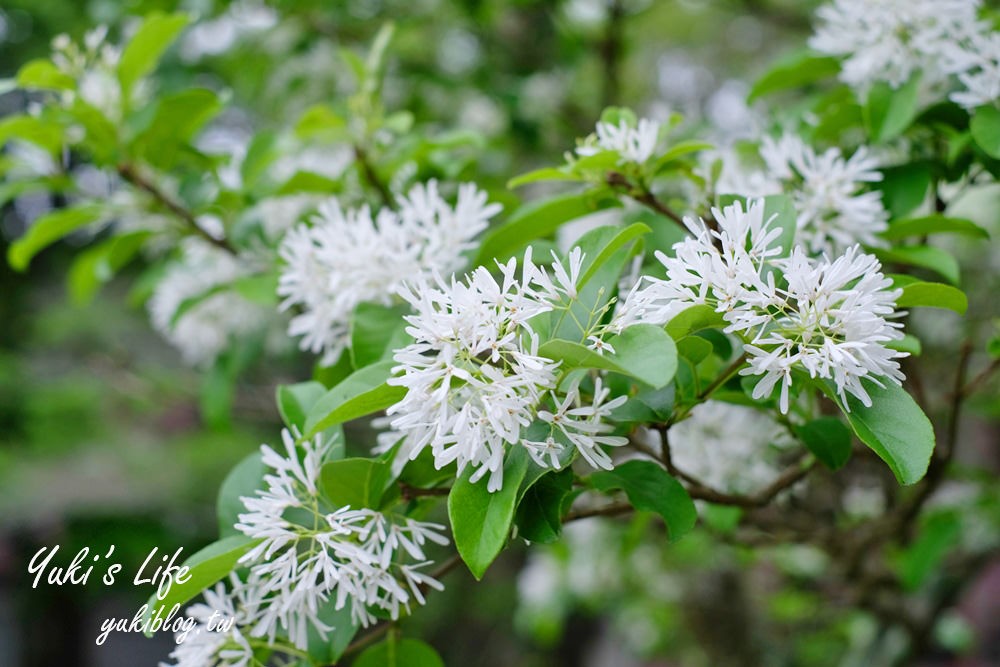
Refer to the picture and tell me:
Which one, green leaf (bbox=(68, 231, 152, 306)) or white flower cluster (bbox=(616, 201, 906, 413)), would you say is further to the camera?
green leaf (bbox=(68, 231, 152, 306))

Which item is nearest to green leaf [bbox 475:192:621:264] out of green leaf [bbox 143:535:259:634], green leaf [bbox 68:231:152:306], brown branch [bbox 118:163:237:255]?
green leaf [bbox 143:535:259:634]

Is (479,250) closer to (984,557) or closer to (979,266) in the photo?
(984,557)

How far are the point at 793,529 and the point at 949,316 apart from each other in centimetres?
100

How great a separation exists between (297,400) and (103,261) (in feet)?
2.36

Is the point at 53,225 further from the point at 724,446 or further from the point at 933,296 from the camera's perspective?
the point at 933,296

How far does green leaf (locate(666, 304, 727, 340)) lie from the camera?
53 centimetres

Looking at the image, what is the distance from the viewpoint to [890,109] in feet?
2.78

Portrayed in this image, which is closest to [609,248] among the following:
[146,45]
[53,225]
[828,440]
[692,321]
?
[692,321]

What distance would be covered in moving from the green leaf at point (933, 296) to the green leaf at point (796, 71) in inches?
17.9

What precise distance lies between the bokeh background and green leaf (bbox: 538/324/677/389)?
694mm

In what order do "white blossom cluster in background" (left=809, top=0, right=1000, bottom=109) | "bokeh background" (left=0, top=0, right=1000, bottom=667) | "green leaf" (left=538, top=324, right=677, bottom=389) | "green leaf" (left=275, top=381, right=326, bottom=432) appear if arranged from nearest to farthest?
"green leaf" (left=538, top=324, right=677, bottom=389) → "green leaf" (left=275, top=381, right=326, bottom=432) → "white blossom cluster in background" (left=809, top=0, right=1000, bottom=109) → "bokeh background" (left=0, top=0, right=1000, bottom=667)

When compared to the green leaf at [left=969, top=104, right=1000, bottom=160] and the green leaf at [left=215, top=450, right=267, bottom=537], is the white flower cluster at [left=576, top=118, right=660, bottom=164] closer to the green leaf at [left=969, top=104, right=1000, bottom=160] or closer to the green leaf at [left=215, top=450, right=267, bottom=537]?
the green leaf at [left=969, top=104, right=1000, bottom=160]

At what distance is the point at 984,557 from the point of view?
5.66 ft

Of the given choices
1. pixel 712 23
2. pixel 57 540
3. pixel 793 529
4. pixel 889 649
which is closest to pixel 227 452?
pixel 57 540
